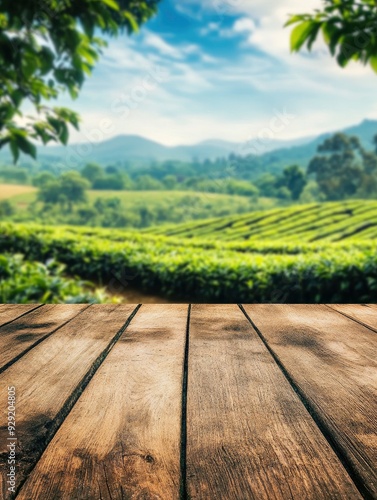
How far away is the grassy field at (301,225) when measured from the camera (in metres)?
20.5

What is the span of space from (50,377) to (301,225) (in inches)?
910

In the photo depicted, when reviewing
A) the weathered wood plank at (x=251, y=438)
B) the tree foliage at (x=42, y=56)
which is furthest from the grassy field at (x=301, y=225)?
the weathered wood plank at (x=251, y=438)

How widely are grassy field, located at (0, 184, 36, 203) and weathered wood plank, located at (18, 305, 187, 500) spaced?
5215cm

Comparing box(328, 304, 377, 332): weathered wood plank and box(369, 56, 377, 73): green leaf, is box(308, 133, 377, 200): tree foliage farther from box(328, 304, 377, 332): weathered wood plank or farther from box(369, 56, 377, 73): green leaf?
box(328, 304, 377, 332): weathered wood plank

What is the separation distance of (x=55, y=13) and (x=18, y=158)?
842 millimetres

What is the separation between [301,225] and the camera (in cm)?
2309

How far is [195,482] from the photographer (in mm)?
556

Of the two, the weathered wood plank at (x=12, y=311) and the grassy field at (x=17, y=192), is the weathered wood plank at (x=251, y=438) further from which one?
the grassy field at (x=17, y=192)

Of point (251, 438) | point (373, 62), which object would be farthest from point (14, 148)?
point (251, 438)

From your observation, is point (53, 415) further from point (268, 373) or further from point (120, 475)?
point (268, 373)

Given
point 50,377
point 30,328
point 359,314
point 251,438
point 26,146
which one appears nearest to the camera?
point 251,438

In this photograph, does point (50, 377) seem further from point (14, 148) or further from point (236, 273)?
point (236, 273)

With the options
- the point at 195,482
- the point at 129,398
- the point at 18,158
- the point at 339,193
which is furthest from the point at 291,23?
the point at 339,193

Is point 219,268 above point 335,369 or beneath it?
beneath
